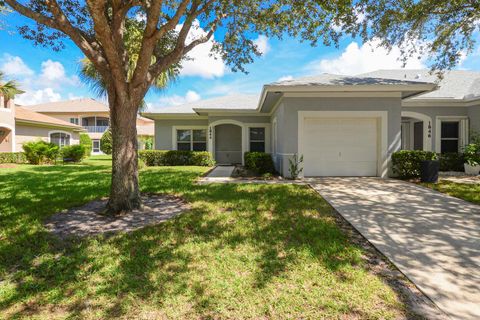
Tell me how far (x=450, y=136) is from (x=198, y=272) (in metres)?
15.1

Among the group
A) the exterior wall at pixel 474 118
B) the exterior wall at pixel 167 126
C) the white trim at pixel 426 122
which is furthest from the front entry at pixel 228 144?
the exterior wall at pixel 474 118

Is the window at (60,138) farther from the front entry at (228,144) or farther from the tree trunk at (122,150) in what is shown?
the tree trunk at (122,150)

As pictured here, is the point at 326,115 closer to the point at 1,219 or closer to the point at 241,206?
the point at 241,206

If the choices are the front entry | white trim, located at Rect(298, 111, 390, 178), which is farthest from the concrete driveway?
the front entry

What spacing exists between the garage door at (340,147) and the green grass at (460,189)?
2.18 meters

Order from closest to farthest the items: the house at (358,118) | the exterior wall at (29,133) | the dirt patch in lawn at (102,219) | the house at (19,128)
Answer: the dirt patch in lawn at (102,219)
the house at (358,118)
the house at (19,128)
the exterior wall at (29,133)

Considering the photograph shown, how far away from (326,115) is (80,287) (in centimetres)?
917

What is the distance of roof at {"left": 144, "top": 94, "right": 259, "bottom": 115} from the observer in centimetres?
1541

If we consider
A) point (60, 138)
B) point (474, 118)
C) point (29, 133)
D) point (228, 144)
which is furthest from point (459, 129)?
point (60, 138)

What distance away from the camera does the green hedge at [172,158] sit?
15.1 metres

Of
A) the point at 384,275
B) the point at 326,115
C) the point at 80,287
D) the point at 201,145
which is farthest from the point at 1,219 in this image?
the point at 201,145

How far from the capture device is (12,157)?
17156 millimetres

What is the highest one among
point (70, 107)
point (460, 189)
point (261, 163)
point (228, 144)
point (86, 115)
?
point (70, 107)

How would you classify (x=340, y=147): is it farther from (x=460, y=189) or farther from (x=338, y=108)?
(x=460, y=189)
